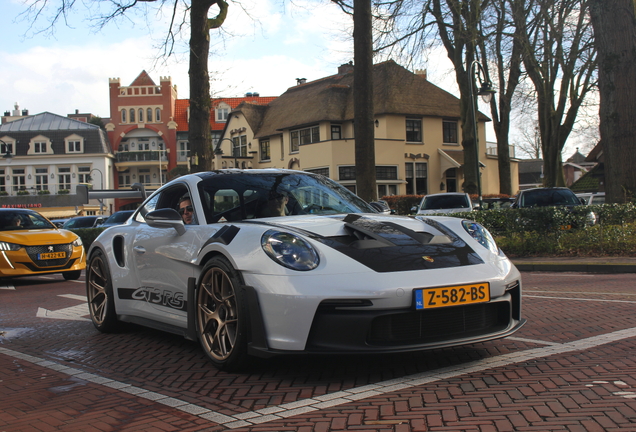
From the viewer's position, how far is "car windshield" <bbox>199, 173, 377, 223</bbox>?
5.02 metres

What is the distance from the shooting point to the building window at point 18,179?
68.4 m

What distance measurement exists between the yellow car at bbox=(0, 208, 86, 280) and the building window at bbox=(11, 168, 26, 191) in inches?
2417

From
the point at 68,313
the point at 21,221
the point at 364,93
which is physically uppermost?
the point at 364,93

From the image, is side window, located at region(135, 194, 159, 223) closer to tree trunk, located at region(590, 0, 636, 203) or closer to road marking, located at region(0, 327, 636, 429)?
road marking, located at region(0, 327, 636, 429)

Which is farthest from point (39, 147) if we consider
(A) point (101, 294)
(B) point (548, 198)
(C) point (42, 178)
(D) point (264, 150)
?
(A) point (101, 294)

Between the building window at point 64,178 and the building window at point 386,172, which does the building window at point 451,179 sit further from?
the building window at point 64,178

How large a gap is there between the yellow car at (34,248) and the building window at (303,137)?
106 ft

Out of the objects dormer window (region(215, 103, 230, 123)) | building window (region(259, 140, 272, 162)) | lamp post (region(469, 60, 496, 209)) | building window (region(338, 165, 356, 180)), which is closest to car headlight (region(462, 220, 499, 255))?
lamp post (region(469, 60, 496, 209))

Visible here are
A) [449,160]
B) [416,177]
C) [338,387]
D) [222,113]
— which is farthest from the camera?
[222,113]

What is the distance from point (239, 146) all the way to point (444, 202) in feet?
114

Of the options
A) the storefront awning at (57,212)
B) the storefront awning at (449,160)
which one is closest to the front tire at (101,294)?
the storefront awning at (449,160)

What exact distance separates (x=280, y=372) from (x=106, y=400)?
111 cm

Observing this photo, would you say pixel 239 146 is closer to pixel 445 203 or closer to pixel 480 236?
pixel 445 203

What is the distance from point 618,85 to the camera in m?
13.9
